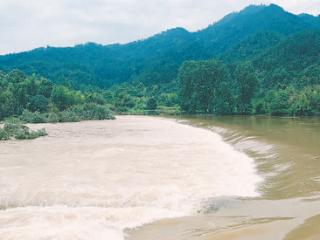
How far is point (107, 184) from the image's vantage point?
14766 mm

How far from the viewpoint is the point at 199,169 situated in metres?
17.3

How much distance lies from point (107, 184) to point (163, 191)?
2233mm

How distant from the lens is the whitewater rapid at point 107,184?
1022 cm

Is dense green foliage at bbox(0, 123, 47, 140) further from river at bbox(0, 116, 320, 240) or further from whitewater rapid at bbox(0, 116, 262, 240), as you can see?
river at bbox(0, 116, 320, 240)

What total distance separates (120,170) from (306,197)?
7.75 metres

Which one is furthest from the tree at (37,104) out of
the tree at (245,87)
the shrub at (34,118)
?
the tree at (245,87)

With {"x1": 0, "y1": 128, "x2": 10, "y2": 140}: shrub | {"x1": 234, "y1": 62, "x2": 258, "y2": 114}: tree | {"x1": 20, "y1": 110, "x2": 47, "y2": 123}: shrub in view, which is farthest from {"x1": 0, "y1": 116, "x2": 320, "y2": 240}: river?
{"x1": 234, "y1": 62, "x2": 258, "y2": 114}: tree

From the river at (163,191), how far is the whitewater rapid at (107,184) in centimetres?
3

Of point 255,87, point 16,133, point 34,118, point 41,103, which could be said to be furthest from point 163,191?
point 255,87

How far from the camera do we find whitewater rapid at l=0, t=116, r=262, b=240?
1022cm

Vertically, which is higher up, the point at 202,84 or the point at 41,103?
the point at 202,84

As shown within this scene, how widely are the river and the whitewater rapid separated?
3 cm

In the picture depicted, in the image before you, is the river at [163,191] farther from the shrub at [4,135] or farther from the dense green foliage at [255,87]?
the dense green foliage at [255,87]

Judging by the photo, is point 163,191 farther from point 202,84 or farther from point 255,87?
point 202,84
